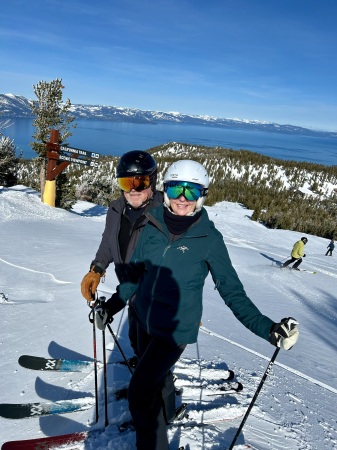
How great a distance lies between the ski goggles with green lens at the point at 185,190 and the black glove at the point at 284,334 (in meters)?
1.10

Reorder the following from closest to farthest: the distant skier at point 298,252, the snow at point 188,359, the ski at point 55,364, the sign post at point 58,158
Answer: the snow at point 188,359
the ski at point 55,364
the distant skier at point 298,252
the sign post at point 58,158

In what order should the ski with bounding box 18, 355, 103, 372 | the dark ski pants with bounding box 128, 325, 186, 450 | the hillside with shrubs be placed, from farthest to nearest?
1. the hillside with shrubs
2. the ski with bounding box 18, 355, 103, 372
3. the dark ski pants with bounding box 128, 325, 186, 450

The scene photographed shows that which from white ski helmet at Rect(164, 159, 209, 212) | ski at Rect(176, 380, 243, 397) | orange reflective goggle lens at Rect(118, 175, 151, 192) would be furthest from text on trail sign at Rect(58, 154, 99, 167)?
white ski helmet at Rect(164, 159, 209, 212)

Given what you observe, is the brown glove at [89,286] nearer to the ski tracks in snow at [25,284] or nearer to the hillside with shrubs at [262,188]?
the ski tracks in snow at [25,284]

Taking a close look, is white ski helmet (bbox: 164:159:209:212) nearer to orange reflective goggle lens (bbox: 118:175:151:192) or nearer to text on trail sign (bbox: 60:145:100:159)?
orange reflective goggle lens (bbox: 118:175:151:192)

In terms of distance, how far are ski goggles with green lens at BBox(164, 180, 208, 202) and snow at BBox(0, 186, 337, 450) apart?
6.74 ft

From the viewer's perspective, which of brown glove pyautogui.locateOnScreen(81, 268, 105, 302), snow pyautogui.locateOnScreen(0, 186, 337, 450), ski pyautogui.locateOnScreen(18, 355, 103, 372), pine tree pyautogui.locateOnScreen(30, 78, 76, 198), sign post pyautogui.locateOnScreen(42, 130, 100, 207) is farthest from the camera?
pine tree pyautogui.locateOnScreen(30, 78, 76, 198)

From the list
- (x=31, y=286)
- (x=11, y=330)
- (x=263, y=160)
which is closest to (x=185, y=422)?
(x=11, y=330)

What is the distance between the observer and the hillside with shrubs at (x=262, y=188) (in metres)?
32.0

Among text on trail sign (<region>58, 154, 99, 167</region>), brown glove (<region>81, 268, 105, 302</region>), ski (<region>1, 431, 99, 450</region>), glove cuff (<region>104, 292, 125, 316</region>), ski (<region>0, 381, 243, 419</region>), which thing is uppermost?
text on trail sign (<region>58, 154, 99, 167</region>)

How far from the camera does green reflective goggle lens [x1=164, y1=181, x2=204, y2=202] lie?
2.49m

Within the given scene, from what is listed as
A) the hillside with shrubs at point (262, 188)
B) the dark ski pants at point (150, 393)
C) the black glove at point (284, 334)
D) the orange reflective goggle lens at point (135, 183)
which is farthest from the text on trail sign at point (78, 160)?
the black glove at point (284, 334)

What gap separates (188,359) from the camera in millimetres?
4195

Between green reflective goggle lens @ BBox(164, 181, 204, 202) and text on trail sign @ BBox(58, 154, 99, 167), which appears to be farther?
text on trail sign @ BBox(58, 154, 99, 167)
